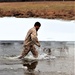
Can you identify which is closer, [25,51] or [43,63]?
[43,63]

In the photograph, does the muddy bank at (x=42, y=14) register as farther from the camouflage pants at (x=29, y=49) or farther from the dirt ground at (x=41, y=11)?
the camouflage pants at (x=29, y=49)

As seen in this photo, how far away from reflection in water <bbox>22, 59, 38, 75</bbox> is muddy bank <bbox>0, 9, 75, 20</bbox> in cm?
1866

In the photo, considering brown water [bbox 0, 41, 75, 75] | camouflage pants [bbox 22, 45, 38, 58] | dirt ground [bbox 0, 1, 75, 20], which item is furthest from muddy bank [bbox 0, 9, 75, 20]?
camouflage pants [bbox 22, 45, 38, 58]

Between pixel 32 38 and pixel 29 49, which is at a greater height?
pixel 32 38

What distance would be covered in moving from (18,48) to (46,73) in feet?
19.5

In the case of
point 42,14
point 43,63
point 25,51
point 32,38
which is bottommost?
point 42,14

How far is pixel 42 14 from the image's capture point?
35.1m

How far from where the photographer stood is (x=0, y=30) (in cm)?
2525

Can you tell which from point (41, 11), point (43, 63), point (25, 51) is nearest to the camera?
point (43, 63)

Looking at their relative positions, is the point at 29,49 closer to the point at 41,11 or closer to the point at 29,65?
the point at 29,65

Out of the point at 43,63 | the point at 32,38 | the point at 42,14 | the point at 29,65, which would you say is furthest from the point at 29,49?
the point at 42,14

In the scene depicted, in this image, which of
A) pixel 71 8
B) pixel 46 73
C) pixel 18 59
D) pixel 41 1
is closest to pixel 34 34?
pixel 18 59

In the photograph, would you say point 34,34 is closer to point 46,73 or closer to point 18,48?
point 46,73

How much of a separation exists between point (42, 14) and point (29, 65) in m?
21.2
